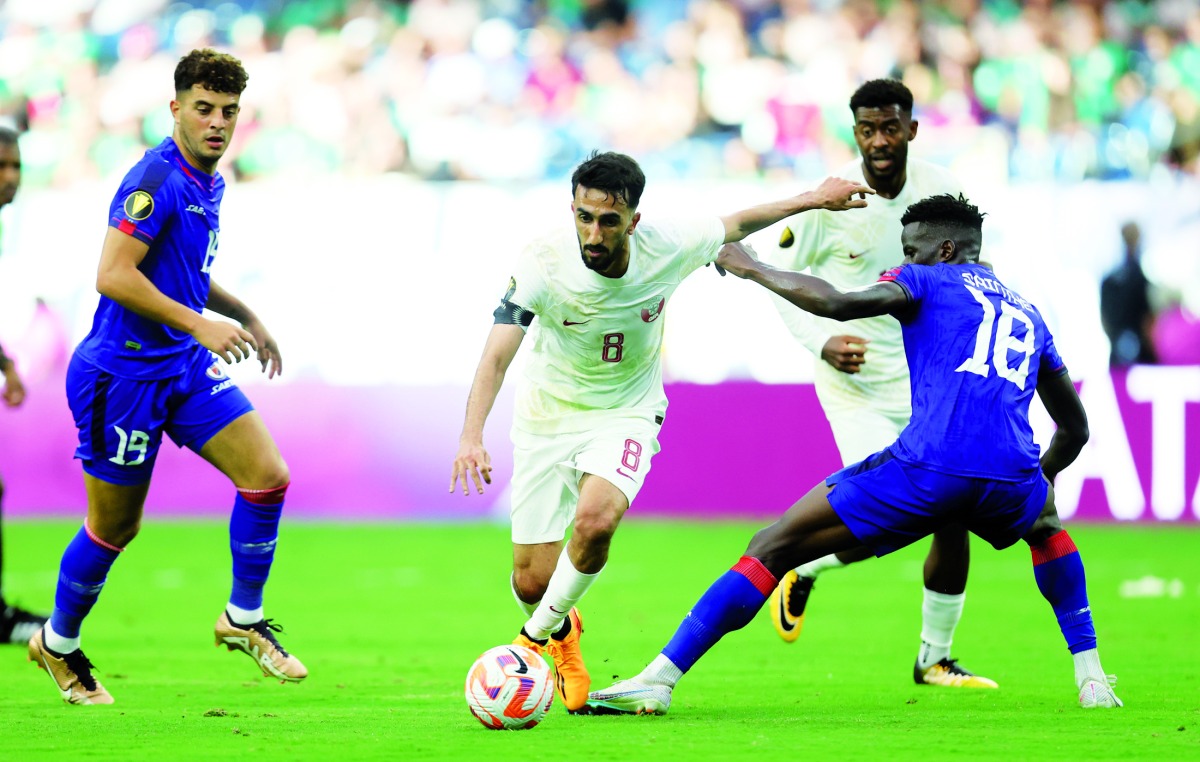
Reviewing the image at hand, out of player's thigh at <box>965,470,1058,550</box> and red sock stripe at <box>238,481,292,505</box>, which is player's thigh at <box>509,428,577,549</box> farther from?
player's thigh at <box>965,470,1058,550</box>

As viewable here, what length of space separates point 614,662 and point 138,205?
3.32 metres

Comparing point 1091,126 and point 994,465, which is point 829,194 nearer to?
point 994,465

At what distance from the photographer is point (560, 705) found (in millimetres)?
6547

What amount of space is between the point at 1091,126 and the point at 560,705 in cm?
1338

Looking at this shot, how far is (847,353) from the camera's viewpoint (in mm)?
6531

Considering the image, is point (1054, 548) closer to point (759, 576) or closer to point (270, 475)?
point (759, 576)

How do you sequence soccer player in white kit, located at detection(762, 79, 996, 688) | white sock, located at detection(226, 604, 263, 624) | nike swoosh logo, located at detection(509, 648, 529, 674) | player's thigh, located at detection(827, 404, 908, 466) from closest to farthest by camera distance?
1. nike swoosh logo, located at detection(509, 648, 529, 674)
2. white sock, located at detection(226, 604, 263, 624)
3. soccer player in white kit, located at detection(762, 79, 996, 688)
4. player's thigh, located at detection(827, 404, 908, 466)

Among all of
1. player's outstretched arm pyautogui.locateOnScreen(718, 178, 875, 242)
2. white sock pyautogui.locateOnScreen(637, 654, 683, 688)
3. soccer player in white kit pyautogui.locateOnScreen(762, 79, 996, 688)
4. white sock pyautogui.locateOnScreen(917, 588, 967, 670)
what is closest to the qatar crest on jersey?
player's outstretched arm pyautogui.locateOnScreen(718, 178, 875, 242)

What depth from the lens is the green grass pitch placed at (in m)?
5.16

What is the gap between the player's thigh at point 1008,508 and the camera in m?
5.70

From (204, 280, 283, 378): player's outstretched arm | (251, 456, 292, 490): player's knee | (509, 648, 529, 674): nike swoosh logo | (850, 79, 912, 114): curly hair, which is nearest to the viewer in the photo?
(509, 648, 529, 674): nike swoosh logo

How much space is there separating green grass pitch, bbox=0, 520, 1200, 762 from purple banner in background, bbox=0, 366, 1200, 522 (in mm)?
740

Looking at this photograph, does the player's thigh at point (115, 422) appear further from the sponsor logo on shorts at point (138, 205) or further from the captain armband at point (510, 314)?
the captain armband at point (510, 314)

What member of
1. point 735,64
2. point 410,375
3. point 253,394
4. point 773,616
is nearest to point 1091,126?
point 735,64
